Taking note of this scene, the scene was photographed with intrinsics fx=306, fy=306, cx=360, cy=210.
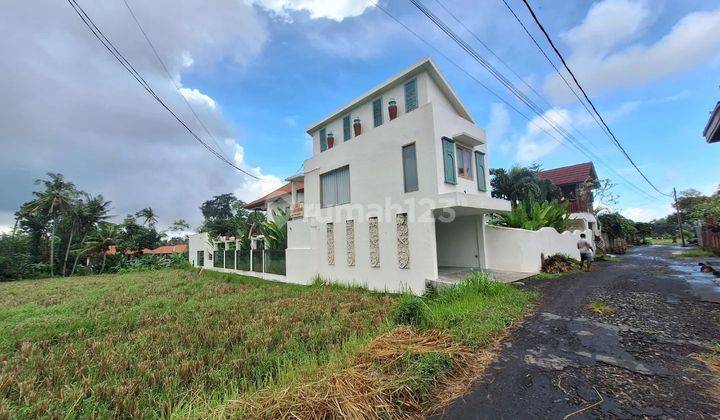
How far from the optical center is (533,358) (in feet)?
12.8

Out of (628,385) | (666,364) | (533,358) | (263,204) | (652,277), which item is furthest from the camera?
(263,204)

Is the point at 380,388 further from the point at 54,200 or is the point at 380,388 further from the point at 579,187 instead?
the point at 54,200

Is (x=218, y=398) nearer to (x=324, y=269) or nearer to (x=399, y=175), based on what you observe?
(x=399, y=175)

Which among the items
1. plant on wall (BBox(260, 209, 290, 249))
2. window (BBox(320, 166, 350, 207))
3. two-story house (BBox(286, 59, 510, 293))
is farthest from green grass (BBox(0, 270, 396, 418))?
plant on wall (BBox(260, 209, 290, 249))

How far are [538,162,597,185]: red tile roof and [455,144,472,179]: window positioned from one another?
16505 mm

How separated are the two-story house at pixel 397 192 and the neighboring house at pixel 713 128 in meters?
4.77

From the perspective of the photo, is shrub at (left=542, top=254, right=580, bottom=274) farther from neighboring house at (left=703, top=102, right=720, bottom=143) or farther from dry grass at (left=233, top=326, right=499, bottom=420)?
dry grass at (left=233, top=326, right=499, bottom=420)

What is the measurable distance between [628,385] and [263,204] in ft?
90.1

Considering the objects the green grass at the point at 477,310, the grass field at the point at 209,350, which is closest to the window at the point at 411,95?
the green grass at the point at 477,310

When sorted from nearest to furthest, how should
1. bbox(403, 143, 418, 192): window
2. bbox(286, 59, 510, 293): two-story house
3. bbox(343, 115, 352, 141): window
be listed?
bbox(286, 59, 510, 293): two-story house < bbox(403, 143, 418, 192): window < bbox(343, 115, 352, 141): window

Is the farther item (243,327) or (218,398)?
(243,327)

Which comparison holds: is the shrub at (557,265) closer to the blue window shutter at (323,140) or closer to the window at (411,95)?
the window at (411,95)

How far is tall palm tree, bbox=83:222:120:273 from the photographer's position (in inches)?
1181

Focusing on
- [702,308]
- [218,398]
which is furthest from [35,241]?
[702,308]
